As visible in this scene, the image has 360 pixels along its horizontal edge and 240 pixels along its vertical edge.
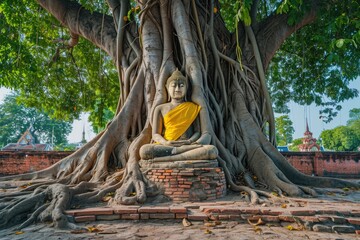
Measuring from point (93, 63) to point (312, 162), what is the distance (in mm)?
7208

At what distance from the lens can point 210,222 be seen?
297cm

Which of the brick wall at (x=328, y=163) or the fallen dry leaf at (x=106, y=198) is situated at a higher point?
the brick wall at (x=328, y=163)

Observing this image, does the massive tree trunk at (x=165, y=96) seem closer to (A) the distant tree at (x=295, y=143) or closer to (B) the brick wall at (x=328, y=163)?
(B) the brick wall at (x=328, y=163)

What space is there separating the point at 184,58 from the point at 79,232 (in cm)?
346

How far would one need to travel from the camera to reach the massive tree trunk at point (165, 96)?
4223mm

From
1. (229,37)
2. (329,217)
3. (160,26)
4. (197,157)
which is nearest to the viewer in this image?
(329,217)

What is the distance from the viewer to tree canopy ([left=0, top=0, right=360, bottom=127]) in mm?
5891

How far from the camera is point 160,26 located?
5.50 meters

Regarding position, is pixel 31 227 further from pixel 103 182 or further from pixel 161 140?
pixel 161 140

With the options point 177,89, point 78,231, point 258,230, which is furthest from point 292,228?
point 177,89

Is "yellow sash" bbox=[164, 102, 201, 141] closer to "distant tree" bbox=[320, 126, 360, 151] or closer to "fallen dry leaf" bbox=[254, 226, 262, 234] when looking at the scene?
"fallen dry leaf" bbox=[254, 226, 262, 234]

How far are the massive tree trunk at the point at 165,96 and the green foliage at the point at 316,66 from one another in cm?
78

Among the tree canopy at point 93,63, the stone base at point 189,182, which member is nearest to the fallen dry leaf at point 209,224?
the stone base at point 189,182

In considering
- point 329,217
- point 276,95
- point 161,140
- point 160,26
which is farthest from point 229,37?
point 329,217
